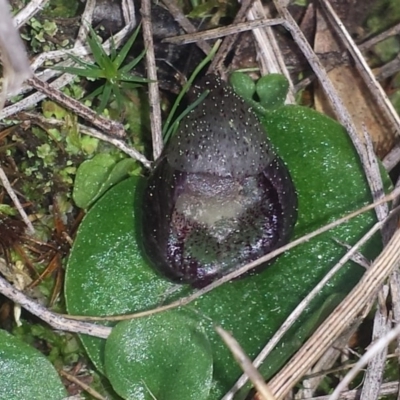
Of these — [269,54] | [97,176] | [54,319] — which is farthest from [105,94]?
[54,319]

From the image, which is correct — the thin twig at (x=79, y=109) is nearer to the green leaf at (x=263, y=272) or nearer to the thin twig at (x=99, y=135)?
the thin twig at (x=99, y=135)

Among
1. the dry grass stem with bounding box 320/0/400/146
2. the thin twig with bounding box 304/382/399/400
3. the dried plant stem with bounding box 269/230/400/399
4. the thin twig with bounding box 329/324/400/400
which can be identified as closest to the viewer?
the thin twig with bounding box 329/324/400/400

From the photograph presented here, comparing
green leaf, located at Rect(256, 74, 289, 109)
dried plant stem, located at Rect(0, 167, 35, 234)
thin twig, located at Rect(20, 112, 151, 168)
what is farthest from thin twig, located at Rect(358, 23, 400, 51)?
dried plant stem, located at Rect(0, 167, 35, 234)

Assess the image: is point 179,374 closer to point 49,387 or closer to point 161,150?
point 49,387

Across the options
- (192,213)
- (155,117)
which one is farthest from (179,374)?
(155,117)

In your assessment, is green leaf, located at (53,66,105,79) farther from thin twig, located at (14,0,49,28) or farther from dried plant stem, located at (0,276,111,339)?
dried plant stem, located at (0,276,111,339)

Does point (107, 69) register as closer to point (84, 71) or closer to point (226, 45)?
point (84, 71)
